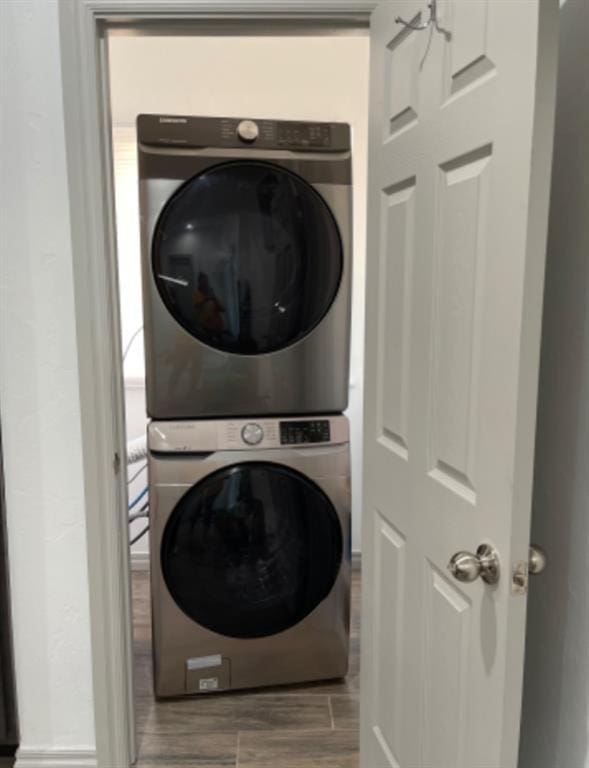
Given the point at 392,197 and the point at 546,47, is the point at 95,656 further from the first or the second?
the point at 546,47

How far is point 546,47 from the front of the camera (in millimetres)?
794

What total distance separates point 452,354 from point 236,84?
2206 mm

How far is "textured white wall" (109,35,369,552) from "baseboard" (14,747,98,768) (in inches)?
73.5

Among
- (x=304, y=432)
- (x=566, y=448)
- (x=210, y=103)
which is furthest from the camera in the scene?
(x=210, y=103)

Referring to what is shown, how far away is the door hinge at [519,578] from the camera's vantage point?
35.2 inches

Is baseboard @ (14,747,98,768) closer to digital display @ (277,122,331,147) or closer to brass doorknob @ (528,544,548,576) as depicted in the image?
brass doorknob @ (528,544,548,576)

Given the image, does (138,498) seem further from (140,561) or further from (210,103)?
(210,103)

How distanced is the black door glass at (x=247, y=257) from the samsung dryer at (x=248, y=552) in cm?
32

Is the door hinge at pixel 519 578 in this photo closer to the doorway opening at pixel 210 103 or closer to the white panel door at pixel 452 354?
the white panel door at pixel 452 354

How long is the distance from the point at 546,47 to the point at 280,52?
7.34ft

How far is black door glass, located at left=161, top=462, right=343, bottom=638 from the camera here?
199cm

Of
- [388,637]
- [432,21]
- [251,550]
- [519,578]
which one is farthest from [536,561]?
[251,550]

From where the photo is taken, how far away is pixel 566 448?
3.31 ft

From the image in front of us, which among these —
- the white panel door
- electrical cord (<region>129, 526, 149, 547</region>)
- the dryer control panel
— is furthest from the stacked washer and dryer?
electrical cord (<region>129, 526, 149, 547</region>)
